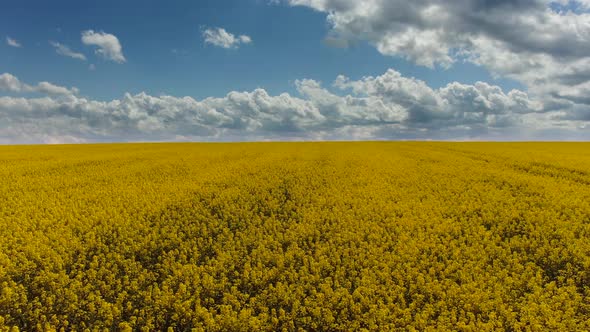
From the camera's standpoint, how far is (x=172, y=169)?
25312 mm

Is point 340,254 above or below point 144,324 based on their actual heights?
above

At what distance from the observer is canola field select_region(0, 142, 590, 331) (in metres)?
8.25

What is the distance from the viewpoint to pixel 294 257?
11.2m

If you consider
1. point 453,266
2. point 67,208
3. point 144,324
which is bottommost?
point 144,324

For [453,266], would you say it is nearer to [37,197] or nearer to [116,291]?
[116,291]

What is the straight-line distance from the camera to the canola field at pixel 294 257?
8250 millimetres

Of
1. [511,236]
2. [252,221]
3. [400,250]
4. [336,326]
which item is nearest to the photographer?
[336,326]

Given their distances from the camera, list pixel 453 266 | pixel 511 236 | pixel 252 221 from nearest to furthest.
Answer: pixel 453 266 < pixel 511 236 < pixel 252 221

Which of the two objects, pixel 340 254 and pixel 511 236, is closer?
pixel 340 254

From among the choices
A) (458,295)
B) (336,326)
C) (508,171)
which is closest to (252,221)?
(336,326)

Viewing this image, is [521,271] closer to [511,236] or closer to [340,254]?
[511,236]

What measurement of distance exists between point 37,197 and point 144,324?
37.6 feet

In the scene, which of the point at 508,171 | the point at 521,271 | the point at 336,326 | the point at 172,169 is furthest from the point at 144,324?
the point at 508,171

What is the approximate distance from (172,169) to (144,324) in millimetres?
18059
